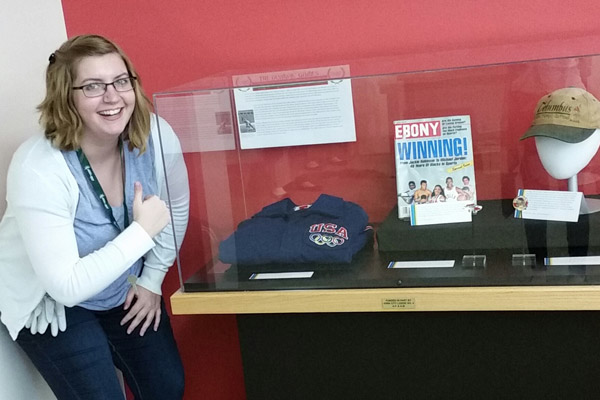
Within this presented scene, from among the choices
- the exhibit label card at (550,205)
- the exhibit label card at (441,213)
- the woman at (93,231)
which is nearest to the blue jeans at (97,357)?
the woman at (93,231)

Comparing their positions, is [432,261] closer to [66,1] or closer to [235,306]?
[235,306]

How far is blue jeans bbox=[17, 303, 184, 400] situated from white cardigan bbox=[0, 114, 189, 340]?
109 millimetres

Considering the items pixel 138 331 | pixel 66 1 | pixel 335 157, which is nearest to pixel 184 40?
pixel 66 1

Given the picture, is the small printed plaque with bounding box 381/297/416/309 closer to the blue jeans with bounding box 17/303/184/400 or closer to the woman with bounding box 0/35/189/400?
the woman with bounding box 0/35/189/400

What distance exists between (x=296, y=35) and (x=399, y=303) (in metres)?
0.92

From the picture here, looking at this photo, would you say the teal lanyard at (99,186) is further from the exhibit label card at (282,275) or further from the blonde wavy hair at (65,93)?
the exhibit label card at (282,275)

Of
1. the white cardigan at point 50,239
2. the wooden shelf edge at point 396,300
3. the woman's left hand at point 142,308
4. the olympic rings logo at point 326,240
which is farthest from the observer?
the woman's left hand at point 142,308

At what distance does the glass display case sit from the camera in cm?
174

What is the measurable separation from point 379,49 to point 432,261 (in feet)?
2.32

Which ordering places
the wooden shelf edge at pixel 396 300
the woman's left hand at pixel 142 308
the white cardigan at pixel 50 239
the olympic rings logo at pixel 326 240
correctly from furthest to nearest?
the woman's left hand at pixel 142 308, the olympic rings logo at pixel 326 240, the white cardigan at pixel 50 239, the wooden shelf edge at pixel 396 300

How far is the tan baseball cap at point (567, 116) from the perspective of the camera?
5.56 feet

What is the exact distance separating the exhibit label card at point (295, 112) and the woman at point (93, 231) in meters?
0.20

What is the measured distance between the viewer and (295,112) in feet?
6.28

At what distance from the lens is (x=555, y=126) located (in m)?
1.74
